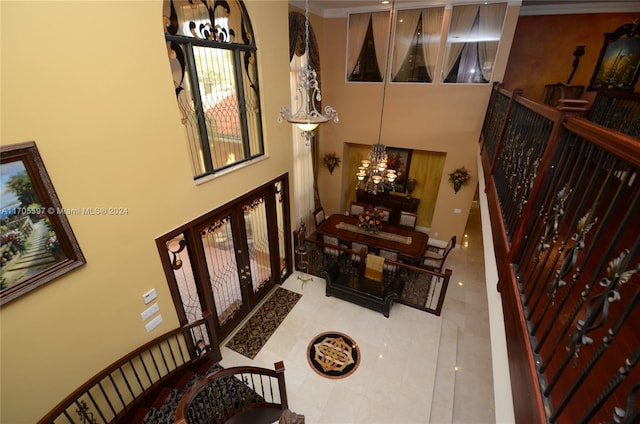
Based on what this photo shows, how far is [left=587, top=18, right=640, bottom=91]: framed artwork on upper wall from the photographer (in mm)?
5094

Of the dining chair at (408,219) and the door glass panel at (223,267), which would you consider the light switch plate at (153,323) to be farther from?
the dining chair at (408,219)

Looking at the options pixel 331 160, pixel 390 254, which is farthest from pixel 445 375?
pixel 331 160

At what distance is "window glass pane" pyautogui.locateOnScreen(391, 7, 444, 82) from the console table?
295 centimetres

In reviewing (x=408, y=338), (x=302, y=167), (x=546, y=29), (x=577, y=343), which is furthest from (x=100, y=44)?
(x=546, y=29)

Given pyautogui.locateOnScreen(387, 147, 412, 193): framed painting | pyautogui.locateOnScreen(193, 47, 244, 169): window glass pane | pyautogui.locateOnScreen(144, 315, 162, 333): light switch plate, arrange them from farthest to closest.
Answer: pyautogui.locateOnScreen(387, 147, 412, 193): framed painting < pyautogui.locateOnScreen(193, 47, 244, 169): window glass pane < pyautogui.locateOnScreen(144, 315, 162, 333): light switch plate

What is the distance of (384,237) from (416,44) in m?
4.11

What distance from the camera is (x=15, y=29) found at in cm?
190

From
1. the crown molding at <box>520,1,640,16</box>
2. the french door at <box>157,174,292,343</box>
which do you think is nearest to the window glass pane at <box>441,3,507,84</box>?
the crown molding at <box>520,1,640,16</box>

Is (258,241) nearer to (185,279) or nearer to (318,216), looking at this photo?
(185,279)

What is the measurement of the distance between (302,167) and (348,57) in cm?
276

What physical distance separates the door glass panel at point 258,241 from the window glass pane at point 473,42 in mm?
4786

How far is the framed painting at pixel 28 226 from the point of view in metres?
2.01

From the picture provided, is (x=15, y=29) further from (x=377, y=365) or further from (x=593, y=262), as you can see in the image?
(x=377, y=365)

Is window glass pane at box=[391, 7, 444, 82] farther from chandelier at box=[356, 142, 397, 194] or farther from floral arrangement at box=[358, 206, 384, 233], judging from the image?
floral arrangement at box=[358, 206, 384, 233]
